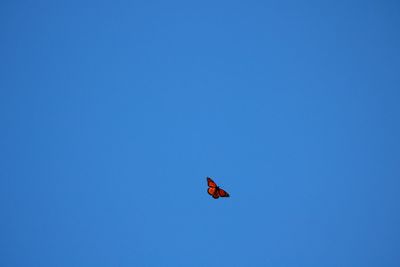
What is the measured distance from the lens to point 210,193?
39.1 ft

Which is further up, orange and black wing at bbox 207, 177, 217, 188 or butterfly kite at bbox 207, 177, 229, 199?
orange and black wing at bbox 207, 177, 217, 188

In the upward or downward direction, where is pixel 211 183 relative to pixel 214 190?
upward

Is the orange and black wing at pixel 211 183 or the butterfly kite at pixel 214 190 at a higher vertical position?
the orange and black wing at pixel 211 183
